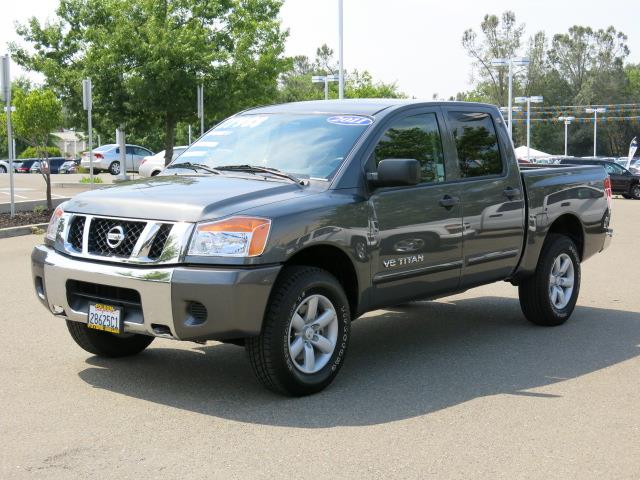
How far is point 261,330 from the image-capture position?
577cm

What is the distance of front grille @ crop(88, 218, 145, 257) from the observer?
5827 millimetres

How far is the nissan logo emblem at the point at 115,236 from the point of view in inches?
230

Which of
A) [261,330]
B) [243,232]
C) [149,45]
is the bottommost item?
[261,330]

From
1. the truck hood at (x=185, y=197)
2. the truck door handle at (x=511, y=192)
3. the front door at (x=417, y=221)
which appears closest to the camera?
the truck hood at (x=185, y=197)

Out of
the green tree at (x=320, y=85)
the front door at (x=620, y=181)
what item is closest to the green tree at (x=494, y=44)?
the green tree at (x=320, y=85)

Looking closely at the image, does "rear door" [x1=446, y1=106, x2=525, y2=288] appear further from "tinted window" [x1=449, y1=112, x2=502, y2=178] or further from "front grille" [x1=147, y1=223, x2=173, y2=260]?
"front grille" [x1=147, y1=223, x2=173, y2=260]

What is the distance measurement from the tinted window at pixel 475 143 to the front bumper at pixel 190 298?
2363mm

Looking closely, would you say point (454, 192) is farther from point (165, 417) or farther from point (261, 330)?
point (165, 417)

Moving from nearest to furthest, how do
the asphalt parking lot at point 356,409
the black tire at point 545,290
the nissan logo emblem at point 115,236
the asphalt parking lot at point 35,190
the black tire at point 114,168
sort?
1. the asphalt parking lot at point 356,409
2. the nissan logo emblem at point 115,236
3. the black tire at point 545,290
4. the asphalt parking lot at point 35,190
5. the black tire at point 114,168

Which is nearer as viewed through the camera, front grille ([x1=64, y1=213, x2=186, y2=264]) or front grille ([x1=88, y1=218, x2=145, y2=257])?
front grille ([x1=64, y1=213, x2=186, y2=264])

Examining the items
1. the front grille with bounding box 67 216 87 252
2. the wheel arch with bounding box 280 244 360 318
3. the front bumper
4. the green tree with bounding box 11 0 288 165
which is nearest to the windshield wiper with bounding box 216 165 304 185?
the wheel arch with bounding box 280 244 360 318

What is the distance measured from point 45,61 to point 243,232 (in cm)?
3505

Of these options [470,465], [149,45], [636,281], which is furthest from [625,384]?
[149,45]

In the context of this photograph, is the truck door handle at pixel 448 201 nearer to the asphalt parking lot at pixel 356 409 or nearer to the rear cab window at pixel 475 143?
the rear cab window at pixel 475 143
